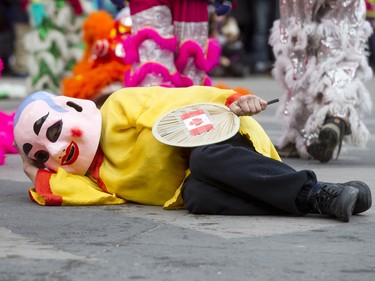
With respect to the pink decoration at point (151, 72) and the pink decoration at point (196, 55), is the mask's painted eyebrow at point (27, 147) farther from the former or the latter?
the pink decoration at point (196, 55)

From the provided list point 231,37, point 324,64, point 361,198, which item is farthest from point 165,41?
point 231,37

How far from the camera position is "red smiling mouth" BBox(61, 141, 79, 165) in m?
4.30

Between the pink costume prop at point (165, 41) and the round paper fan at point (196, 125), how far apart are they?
193 centimetres

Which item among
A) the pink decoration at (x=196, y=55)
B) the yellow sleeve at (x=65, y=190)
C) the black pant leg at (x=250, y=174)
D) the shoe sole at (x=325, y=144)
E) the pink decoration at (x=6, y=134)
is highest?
the black pant leg at (x=250, y=174)

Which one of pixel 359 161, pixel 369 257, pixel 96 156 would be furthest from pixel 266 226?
pixel 359 161

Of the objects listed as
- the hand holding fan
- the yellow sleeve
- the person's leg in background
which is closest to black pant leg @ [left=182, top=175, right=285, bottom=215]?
the hand holding fan

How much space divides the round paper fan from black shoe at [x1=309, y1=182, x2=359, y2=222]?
376 millimetres

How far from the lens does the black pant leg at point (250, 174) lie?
3.99 metres

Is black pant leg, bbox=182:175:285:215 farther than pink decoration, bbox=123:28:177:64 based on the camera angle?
No

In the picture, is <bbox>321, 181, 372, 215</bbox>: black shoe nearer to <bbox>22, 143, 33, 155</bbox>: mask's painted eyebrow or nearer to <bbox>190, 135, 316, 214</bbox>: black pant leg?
<bbox>190, 135, 316, 214</bbox>: black pant leg

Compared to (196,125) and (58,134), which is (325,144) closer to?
(196,125)

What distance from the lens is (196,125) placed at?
4199 mm

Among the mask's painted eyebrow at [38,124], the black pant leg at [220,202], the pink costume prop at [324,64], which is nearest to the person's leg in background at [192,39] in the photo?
the pink costume prop at [324,64]

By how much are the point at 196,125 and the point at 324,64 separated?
1.94 metres
